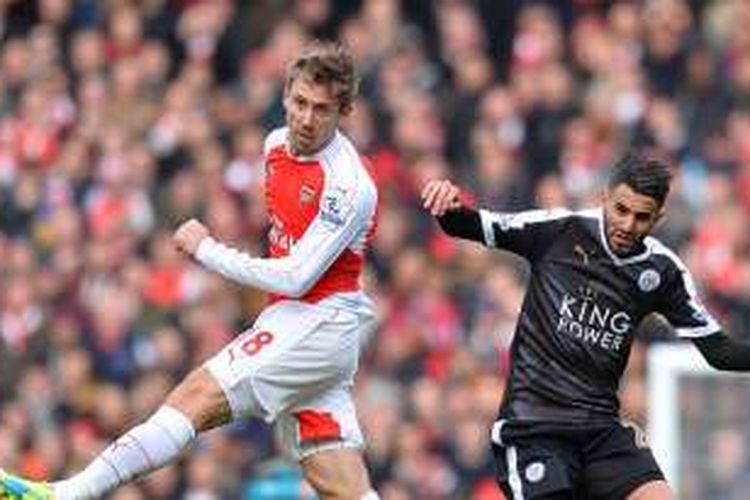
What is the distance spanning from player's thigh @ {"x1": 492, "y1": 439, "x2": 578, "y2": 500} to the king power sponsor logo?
18.5 inches

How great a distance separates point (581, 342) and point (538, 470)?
1.86 ft

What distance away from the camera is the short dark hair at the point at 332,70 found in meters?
11.8

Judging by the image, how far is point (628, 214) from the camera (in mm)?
11883

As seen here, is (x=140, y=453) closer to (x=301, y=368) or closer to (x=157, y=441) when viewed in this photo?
(x=157, y=441)

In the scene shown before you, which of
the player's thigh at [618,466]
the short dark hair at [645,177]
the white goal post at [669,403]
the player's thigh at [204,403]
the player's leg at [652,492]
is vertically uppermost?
the short dark hair at [645,177]

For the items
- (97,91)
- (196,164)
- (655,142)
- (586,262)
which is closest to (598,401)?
(586,262)

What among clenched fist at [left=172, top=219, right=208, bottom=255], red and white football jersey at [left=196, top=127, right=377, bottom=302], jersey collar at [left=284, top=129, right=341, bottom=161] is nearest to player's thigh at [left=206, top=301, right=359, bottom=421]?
red and white football jersey at [left=196, top=127, right=377, bottom=302]

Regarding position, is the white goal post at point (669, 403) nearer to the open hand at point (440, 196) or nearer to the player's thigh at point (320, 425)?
the player's thigh at point (320, 425)

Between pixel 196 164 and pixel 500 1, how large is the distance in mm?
2926

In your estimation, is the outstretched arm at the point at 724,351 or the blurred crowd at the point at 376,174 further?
the blurred crowd at the point at 376,174

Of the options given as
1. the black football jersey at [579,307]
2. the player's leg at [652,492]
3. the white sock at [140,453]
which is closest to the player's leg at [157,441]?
the white sock at [140,453]

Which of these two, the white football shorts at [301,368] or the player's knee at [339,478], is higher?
the white football shorts at [301,368]

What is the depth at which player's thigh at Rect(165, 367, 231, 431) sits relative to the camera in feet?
39.2

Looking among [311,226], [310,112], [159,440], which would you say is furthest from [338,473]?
[310,112]
